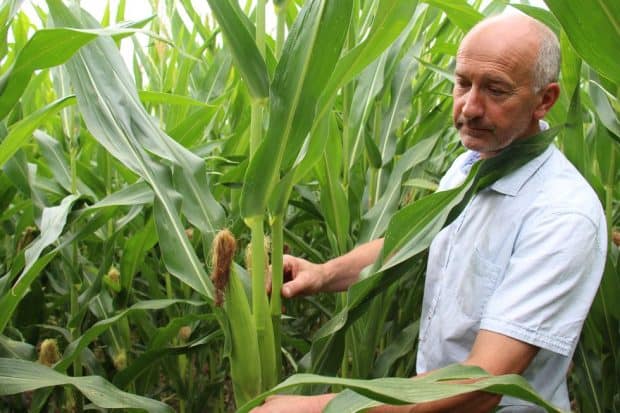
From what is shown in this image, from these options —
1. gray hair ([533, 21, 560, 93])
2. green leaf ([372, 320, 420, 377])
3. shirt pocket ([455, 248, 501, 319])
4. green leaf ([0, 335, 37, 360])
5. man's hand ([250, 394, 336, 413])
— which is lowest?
green leaf ([372, 320, 420, 377])

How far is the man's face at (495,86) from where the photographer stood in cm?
124

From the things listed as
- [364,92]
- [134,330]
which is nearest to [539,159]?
[364,92]

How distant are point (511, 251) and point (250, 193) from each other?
20.6 inches

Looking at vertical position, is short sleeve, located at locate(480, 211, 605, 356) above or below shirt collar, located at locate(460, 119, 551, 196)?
below

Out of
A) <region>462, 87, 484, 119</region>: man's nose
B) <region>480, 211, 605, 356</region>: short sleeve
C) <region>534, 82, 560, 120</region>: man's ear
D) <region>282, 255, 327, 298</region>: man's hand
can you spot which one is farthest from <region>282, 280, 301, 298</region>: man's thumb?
<region>534, 82, 560, 120</region>: man's ear

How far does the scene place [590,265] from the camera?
1184 mm

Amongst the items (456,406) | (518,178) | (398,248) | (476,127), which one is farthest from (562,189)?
(456,406)

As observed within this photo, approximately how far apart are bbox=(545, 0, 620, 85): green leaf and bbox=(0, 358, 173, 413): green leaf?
863 millimetres

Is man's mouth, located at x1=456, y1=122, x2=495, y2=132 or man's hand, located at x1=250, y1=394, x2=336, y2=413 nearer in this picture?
man's hand, located at x1=250, y1=394, x2=336, y2=413

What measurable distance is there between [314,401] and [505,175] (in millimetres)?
579

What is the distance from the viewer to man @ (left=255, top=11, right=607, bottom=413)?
114cm

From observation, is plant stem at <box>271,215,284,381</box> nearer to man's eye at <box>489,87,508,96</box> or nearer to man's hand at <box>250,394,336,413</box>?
man's hand at <box>250,394,336,413</box>

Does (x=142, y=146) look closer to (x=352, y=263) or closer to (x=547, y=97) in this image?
(x=352, y=263)

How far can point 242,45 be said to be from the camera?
1027 mm
